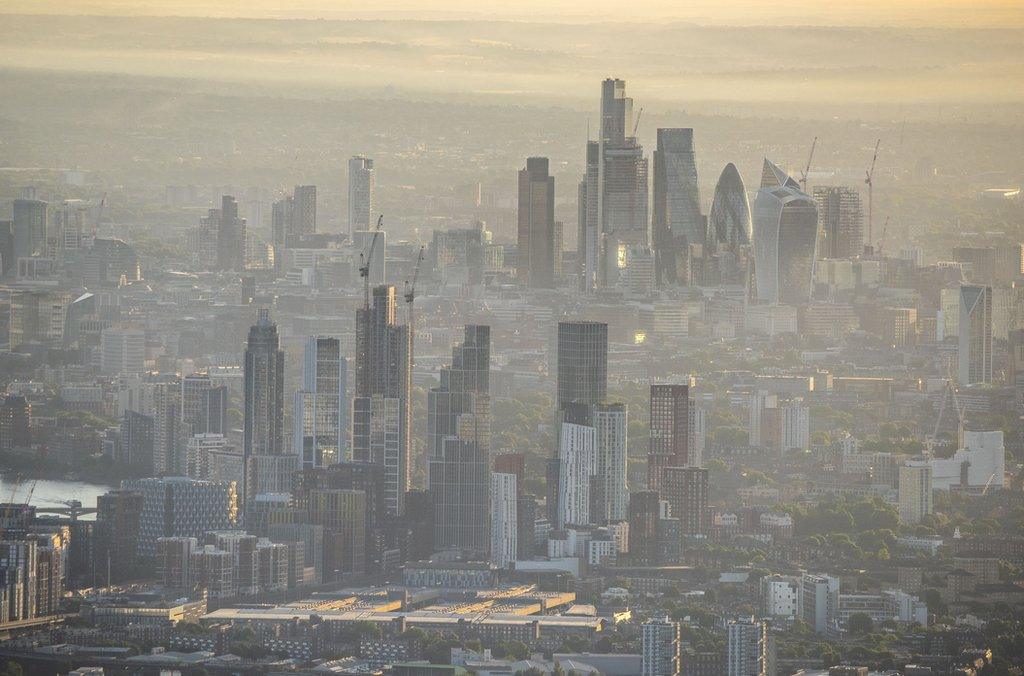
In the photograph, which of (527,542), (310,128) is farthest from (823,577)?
(310,128)

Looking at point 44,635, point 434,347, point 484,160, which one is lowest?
point 44,635

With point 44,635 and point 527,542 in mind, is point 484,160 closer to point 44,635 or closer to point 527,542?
point 527,542

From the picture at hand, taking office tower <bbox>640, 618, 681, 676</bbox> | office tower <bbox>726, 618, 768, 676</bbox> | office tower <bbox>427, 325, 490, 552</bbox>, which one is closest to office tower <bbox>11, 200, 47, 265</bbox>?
office tower <bbox>427, 325, 490, 552</bbox>

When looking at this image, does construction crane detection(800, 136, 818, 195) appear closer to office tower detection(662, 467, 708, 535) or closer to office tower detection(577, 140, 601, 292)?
office tower detection(577, 140, 601, 292)

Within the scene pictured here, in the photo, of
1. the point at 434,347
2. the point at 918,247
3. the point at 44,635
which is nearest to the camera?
the point at 44,635

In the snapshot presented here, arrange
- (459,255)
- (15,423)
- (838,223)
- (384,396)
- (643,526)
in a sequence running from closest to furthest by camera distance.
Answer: (643,526)
(384,396)
(15,423)
(459,255)
(838,223)

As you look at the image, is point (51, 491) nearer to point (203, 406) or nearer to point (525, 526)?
point (203, 406)

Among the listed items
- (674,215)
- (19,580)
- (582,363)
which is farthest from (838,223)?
(19,580)
